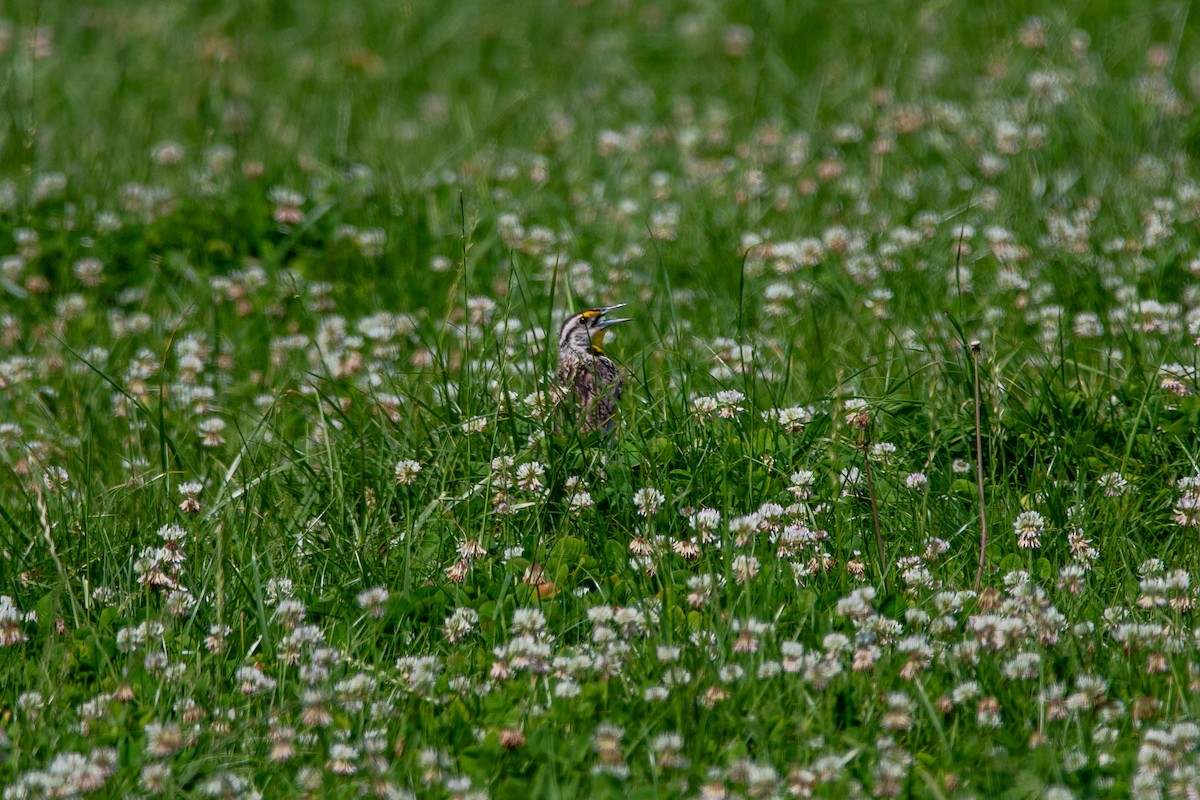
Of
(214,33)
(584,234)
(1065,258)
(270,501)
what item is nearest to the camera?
(270,501)

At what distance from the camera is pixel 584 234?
8453 millimetres

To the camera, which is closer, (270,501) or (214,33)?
(270,501)

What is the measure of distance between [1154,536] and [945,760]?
164cm

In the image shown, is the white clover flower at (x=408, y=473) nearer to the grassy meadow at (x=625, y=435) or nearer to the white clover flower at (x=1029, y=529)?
the grassy meadow at (x=625, y=435)

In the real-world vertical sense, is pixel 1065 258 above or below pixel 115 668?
above

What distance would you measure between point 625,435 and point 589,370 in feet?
1.69

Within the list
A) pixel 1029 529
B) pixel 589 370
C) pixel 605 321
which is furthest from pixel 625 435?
pixel 1029 529

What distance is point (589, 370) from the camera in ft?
20.2

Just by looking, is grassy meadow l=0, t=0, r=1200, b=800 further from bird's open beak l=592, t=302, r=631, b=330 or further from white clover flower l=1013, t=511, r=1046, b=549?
bird's open beak l=592, t=302, r=631, b=330

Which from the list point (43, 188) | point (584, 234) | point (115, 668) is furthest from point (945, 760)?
point (43, 188)

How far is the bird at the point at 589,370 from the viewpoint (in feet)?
19.2

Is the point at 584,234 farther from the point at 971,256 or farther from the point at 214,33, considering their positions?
the point at 214,33

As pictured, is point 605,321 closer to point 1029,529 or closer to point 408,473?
point 408,473

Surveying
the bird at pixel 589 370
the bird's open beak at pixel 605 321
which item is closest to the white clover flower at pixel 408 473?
the bird at pixel 589 370
